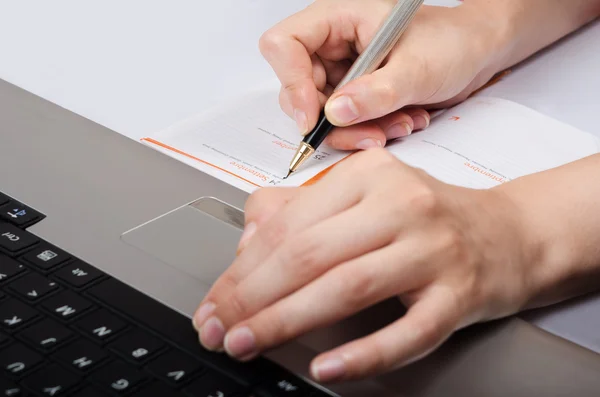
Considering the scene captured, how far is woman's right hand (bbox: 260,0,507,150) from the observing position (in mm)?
721

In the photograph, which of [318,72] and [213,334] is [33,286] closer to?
[213,334]

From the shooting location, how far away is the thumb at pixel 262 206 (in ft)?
1.62

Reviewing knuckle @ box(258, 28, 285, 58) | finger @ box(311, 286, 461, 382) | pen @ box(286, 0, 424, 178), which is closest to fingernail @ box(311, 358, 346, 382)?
finger @ box(311, 286, 461, 382)

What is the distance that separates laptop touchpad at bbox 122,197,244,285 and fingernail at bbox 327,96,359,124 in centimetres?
17

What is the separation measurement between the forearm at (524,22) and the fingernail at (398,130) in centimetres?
15

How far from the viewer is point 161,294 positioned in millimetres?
473

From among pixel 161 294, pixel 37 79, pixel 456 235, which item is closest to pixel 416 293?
pixel 456 235

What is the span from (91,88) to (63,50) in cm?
9

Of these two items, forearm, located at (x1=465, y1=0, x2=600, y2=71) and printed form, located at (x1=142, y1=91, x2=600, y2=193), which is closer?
printed form, located at (x1=142, y1=91, x2=600, y2=193)

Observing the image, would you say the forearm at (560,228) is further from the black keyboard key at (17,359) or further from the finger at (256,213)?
the black keyboard key at (17,359)

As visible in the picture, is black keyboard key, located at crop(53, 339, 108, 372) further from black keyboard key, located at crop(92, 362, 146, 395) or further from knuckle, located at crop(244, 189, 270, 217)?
knuckle, located at crop(244, 189, 270, 217)

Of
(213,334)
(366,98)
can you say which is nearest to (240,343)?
(213,334)

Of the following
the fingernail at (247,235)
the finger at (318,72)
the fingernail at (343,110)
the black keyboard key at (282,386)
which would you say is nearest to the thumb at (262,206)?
the fingernail at (247,235)

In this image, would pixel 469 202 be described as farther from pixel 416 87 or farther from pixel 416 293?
pixel 416 87
